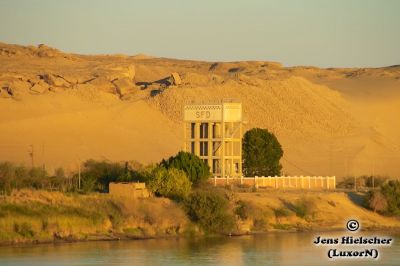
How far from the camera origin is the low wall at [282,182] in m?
70.2

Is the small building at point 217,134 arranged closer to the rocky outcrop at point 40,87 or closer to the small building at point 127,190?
the small building at point 127,190

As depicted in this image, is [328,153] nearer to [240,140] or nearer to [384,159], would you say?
[384,159]

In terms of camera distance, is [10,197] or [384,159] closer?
[10,197]

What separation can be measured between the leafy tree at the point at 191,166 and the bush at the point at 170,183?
88.8 inches

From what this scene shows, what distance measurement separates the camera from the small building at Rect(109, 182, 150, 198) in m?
59.7

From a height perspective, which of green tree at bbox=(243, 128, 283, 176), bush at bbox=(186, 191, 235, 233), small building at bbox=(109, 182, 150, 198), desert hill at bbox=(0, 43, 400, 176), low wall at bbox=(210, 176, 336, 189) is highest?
desert hill at bbox=(0, 43, 400, 176)

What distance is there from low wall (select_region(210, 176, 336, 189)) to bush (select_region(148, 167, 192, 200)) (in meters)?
6.28

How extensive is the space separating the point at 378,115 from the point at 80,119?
1034 inches

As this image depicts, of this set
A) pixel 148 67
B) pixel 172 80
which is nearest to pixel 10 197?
pixel 172 80

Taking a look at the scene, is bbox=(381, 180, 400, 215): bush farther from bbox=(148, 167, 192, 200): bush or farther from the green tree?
bbox=(148, 167, 192, 200): bush

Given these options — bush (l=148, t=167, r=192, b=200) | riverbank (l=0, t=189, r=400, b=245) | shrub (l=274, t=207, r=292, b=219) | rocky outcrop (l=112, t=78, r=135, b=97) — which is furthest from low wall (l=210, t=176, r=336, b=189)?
rocky outcrop (l=112, t=78, r=135, b=97)

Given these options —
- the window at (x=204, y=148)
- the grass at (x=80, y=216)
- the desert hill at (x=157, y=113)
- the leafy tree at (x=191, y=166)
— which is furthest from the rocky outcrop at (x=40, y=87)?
the grass at (x=80, y=216)

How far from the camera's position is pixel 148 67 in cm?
13175

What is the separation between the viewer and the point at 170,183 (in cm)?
6125
